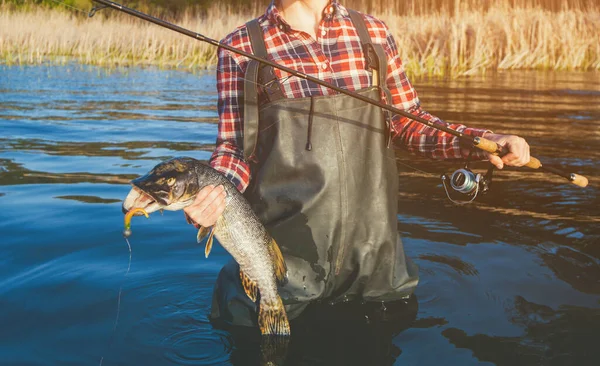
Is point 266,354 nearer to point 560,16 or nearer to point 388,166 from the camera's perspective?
point 388,166

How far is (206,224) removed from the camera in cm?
308

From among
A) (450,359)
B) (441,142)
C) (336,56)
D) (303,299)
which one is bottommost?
(450,359)

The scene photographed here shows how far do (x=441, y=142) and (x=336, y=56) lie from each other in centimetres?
73

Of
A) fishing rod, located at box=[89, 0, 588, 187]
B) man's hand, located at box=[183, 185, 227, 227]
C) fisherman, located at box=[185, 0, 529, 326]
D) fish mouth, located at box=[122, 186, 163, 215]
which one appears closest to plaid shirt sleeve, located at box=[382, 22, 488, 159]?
fisherman, located at box=[185, 0, 529, 326]

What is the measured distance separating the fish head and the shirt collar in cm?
99

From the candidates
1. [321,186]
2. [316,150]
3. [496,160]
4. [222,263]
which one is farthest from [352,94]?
[222,263]

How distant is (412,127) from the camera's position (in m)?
3.90

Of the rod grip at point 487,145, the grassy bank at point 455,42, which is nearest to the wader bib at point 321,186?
the rod grip at point 487,145

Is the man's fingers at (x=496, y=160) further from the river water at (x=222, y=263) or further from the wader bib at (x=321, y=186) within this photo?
the river water at (x=222, y=263)

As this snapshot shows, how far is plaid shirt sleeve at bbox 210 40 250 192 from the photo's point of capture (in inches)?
143

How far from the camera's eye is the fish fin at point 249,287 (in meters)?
3.39

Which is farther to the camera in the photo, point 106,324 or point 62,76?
point 62,76

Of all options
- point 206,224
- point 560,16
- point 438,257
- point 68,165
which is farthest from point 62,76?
point 206,224

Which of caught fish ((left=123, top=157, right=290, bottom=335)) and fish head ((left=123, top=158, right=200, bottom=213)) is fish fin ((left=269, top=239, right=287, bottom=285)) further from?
fish head ((left=123, top=158, right=200, bottom=213))
